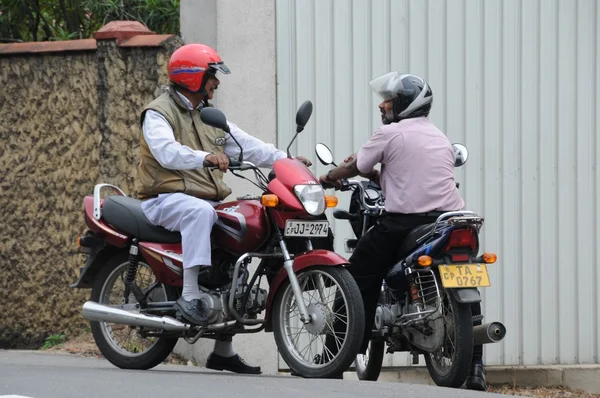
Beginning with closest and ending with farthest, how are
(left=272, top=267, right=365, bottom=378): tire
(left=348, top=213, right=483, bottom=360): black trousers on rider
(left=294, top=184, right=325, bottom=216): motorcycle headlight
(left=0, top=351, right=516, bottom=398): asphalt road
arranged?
(left=0, top=351, right=516, bottom=398): asphalt road < (left=272, top=267, right=365, bottom=378): tire < (left=294, top=184, right=325, bottom=216): motorcycle headlight < (left=348, top=213, right=483, bottom=360): black trousers on rider

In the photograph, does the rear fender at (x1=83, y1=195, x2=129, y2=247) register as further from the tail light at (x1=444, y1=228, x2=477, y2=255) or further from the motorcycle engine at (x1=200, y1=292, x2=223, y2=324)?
the tail light at (x1=444, y1=228, x2=477, y2=255)

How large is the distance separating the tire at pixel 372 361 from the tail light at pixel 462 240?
1.10 metres

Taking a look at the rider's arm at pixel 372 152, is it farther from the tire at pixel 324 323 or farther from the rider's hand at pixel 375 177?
the tire at pixel 324 323

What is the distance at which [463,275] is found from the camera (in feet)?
24.5

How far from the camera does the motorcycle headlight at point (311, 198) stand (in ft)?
25.1

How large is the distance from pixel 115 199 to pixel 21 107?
3.22 meters

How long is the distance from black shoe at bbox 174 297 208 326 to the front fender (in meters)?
A: 0.39

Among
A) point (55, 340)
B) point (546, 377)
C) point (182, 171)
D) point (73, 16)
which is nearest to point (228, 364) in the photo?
point (182, 171)

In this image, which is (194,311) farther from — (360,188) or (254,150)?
(360,188)

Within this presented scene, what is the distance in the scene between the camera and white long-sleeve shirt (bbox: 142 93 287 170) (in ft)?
25.7

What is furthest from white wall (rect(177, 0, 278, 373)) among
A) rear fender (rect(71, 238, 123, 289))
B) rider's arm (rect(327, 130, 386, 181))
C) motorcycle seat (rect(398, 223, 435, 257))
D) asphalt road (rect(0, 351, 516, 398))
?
motorcycle seat (rect(398, 223, 435, 257))

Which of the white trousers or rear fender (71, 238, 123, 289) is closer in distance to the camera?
the white trousers

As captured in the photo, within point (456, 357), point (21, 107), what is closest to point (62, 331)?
point (21, 107)

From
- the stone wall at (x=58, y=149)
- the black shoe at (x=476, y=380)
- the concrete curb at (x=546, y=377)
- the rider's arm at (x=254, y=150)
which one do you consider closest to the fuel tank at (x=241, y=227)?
the rider's arm at (x=254, y=150)
